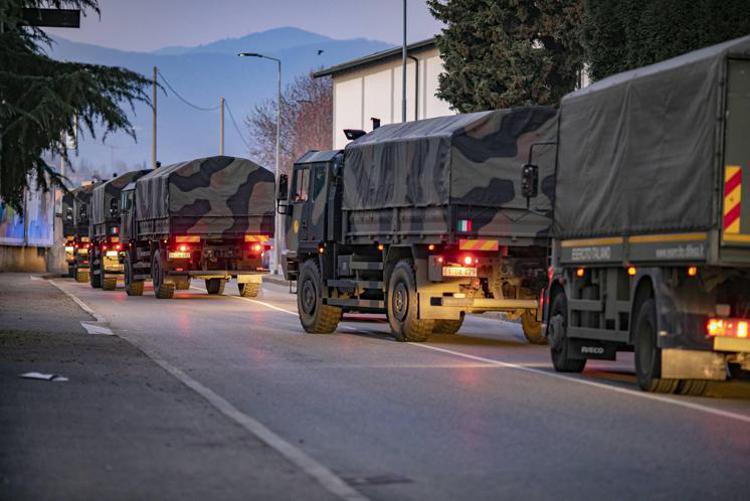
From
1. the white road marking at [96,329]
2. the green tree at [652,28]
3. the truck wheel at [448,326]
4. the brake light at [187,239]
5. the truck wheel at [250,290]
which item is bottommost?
the white road marking at [96,329]

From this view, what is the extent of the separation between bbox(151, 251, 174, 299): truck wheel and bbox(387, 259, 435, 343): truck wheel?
58.5 ft

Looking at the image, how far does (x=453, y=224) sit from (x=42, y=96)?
20.7 feet

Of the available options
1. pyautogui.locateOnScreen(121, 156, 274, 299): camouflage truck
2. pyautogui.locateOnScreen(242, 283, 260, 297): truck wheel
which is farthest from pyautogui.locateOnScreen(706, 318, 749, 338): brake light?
pyautogui.locateOnScreen(242, 283, 260, 297): truck wheel

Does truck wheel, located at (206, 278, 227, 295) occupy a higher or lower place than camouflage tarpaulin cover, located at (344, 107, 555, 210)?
lower

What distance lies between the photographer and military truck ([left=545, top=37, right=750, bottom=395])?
48.4 ft

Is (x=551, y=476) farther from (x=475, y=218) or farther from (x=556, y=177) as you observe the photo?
(x=475, y=218)

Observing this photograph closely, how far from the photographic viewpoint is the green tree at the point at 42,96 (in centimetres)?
2316

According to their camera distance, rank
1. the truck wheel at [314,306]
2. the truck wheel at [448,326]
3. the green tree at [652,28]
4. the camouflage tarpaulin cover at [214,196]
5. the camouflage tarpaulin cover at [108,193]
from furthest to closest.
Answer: the camouflage tarpaulin cover at [108,193] < the camouflage tarpaulin cover at [214,196] < the green tree at [652,28] < the truck wheel at [314,306] < the truck wheel at [448,326]

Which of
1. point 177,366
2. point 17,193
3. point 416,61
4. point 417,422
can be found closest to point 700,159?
point 417,422

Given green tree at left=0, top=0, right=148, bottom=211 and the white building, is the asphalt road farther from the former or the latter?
the white building

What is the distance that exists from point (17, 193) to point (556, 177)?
12.5 metres

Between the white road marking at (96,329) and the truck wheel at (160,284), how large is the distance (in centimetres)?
1320

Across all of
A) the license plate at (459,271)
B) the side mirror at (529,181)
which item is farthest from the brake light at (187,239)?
the side mirror at (529,181)

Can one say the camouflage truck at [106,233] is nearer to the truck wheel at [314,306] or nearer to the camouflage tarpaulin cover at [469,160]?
the truck wheel at [314,306]
